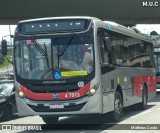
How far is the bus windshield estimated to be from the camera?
1313 cm

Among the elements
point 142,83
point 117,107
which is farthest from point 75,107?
point 142,83

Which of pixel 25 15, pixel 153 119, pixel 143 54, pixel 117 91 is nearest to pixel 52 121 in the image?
pixel 117 91

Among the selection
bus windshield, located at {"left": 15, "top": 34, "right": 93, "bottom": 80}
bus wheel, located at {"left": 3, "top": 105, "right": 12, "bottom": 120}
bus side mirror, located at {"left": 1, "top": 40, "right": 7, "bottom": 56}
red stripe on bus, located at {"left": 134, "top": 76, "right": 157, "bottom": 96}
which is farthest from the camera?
bus wheel, located at {"left": 3, "top": 105, "right": 12, "bottom": 120}

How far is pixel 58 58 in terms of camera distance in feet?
43.2

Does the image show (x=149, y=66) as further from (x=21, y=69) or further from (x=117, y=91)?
(x=21, y=69)

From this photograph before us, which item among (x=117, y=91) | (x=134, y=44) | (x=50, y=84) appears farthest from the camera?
(x=134, y=44)

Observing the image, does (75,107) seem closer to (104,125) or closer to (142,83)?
(104,125)

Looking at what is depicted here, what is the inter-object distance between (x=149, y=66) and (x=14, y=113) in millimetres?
6598

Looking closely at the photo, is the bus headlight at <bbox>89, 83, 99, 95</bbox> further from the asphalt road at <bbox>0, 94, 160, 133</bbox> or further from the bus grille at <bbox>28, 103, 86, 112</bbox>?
the asphalt road at <bbox>0, 94, 160, 133</bbox>

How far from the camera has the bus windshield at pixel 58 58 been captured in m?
13.1

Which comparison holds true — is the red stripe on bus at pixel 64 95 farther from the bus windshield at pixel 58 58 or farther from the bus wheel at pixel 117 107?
the bus wheel at pixel 117 107

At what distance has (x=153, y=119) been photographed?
51.9 ft

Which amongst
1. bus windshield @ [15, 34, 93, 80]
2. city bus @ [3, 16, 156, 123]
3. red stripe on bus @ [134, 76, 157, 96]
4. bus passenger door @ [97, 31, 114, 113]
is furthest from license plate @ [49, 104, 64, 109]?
red stripe on bus @ [134, 76, 157, 96]

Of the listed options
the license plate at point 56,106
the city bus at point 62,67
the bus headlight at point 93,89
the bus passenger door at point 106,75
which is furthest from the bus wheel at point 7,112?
the bus headlight at point 93,89
